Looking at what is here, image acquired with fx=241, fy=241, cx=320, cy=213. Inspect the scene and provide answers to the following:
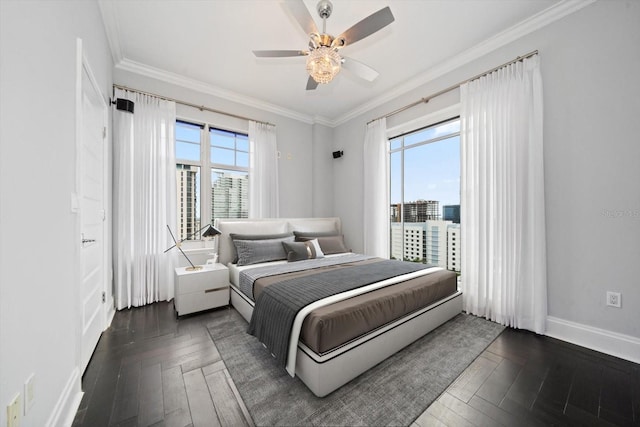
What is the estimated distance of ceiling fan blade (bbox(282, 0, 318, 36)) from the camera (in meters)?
1.67

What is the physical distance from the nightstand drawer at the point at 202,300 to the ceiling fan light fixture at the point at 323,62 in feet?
8.40

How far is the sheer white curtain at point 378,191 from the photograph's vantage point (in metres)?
4.01

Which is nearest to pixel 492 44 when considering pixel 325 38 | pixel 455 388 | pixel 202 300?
pixel 325 38

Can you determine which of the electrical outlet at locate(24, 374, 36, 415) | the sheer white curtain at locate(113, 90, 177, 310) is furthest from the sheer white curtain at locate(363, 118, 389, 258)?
the electrical outlet at locate(24, 374, 36, 415)

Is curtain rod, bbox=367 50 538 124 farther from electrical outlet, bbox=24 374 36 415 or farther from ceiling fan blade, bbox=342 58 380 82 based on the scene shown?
electrical outlet, bbox=24 374 36 415

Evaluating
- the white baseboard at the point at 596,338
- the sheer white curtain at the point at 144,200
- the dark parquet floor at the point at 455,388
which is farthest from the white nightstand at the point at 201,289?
the white baseboard at the point at 596,338

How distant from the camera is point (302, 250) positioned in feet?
10.8

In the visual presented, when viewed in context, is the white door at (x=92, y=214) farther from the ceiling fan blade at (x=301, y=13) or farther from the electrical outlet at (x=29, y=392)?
the ceiling fan blade at (x=301, y=13)

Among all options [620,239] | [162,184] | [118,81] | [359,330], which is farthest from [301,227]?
[620,239]

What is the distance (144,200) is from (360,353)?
3.12 metres

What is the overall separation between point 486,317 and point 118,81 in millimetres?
5241

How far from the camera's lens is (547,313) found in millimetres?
2361

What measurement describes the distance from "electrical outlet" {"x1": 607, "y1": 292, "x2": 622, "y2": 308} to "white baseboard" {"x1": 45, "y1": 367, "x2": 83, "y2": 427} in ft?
12.9

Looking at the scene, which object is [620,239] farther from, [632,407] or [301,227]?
[301,227]
